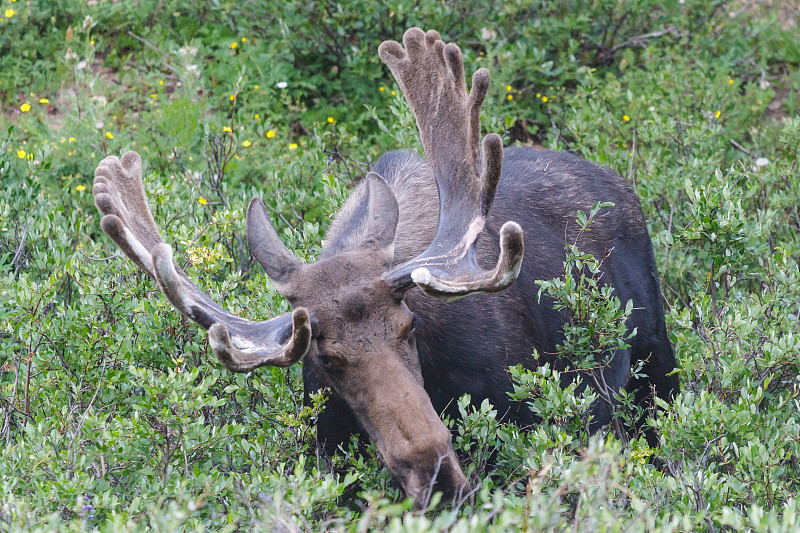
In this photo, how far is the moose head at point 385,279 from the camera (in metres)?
3.38

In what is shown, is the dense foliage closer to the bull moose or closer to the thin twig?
the thin twig

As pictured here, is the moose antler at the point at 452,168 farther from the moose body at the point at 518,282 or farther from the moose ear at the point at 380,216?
the moose body at the point at 518,282

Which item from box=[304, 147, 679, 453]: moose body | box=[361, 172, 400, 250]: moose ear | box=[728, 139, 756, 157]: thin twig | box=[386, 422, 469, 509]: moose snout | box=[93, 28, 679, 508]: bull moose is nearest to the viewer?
box=[386, 422, 469, 509]: moose snout

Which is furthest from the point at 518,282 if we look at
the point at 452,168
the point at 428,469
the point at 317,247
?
the point at 428,469

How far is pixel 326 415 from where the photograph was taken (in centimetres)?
414

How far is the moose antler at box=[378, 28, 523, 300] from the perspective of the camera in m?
3.53

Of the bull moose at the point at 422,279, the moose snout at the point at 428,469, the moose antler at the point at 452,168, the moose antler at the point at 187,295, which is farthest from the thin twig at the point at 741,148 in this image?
the moose snout at the point at 428,469

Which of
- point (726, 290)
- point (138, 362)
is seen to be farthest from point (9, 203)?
point (726, 290)

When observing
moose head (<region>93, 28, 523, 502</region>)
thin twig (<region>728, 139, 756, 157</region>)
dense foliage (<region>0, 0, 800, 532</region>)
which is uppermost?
moose head (<region>93, 28, 523, 502</region>)

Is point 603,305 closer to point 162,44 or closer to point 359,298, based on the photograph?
point 359,298

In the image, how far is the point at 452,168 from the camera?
13.2ft

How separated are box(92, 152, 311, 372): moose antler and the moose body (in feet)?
1.10

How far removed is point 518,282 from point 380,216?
0.83m

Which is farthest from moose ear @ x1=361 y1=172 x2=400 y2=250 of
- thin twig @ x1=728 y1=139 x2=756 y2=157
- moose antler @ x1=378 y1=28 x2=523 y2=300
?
thin twig @ x1=728 y1=139 x2=756 y2=157
